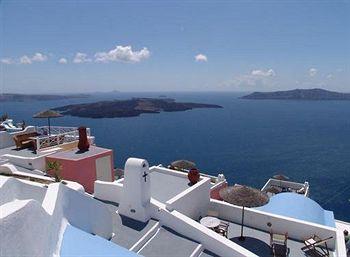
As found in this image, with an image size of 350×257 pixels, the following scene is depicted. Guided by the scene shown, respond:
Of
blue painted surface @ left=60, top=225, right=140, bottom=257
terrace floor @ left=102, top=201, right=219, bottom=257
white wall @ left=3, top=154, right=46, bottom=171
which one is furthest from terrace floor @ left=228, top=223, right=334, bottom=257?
white wall @ left=3, top=154, right=46, bottom=171

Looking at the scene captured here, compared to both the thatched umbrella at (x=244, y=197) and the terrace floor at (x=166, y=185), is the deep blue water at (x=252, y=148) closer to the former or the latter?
the terrace floor at (x=166, y=185)

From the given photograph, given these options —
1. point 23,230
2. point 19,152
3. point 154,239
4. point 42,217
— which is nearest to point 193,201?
point 154,239

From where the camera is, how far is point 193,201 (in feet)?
47.9

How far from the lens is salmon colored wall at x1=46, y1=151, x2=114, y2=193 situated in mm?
18250

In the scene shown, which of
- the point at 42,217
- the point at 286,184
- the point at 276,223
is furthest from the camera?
the point at 286,184

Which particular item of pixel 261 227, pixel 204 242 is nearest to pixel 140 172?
pixel 204 242

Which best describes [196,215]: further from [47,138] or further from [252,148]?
[252,148]

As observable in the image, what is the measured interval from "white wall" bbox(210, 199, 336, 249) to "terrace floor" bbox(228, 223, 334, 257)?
0.34 m

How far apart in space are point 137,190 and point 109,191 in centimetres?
216

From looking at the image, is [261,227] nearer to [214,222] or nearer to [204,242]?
[214,222]

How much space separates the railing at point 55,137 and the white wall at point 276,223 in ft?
39.4

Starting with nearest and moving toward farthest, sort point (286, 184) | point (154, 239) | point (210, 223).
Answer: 1. point (154, 239)
2. point (210, 223)
3. point (286, 184)

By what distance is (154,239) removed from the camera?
11180mm

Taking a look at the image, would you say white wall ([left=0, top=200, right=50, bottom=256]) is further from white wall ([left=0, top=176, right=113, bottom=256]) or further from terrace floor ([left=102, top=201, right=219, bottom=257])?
terrace floor ([left=102, top=201, right=219, bottom=257])
